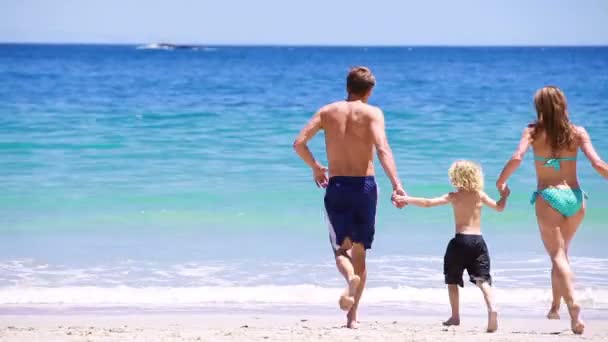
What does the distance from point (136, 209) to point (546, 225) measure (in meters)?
6.22

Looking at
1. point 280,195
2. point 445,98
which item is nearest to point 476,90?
point 445,98

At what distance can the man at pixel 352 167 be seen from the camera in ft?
17.3

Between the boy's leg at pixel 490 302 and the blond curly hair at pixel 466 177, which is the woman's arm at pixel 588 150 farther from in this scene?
the boy's leg at pixel 490 302

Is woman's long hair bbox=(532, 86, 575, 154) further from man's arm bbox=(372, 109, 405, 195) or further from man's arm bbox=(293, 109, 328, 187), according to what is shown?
man's arm bbox=(293, 109, 328, 187)

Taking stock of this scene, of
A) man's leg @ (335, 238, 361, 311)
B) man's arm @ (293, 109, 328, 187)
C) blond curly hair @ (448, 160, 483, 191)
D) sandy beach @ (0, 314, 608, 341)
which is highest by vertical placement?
man's arm @ (293, 109, 328, 187)

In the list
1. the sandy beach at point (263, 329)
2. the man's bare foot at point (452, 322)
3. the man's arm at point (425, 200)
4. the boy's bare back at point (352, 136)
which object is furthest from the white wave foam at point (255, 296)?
the boy's bare back at point (352, 136)

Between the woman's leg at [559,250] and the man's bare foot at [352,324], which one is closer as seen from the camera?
the woman's leg at [559,250]

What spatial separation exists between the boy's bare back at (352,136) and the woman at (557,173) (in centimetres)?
75

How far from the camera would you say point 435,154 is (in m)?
15.5

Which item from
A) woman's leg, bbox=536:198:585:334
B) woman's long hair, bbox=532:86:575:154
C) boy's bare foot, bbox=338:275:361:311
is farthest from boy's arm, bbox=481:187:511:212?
boy's bare foot, bbox=338:275:361:311

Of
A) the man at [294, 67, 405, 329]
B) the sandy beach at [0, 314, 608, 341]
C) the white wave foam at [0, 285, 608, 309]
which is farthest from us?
the white wave foam at [0, 285, 608, 309]

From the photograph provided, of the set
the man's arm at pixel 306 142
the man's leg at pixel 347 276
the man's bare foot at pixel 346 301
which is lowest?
the man's bare foot at pixel 346 301

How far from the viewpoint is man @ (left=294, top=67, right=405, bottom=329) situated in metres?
5.28

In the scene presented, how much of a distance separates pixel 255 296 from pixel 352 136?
74.9 inches
